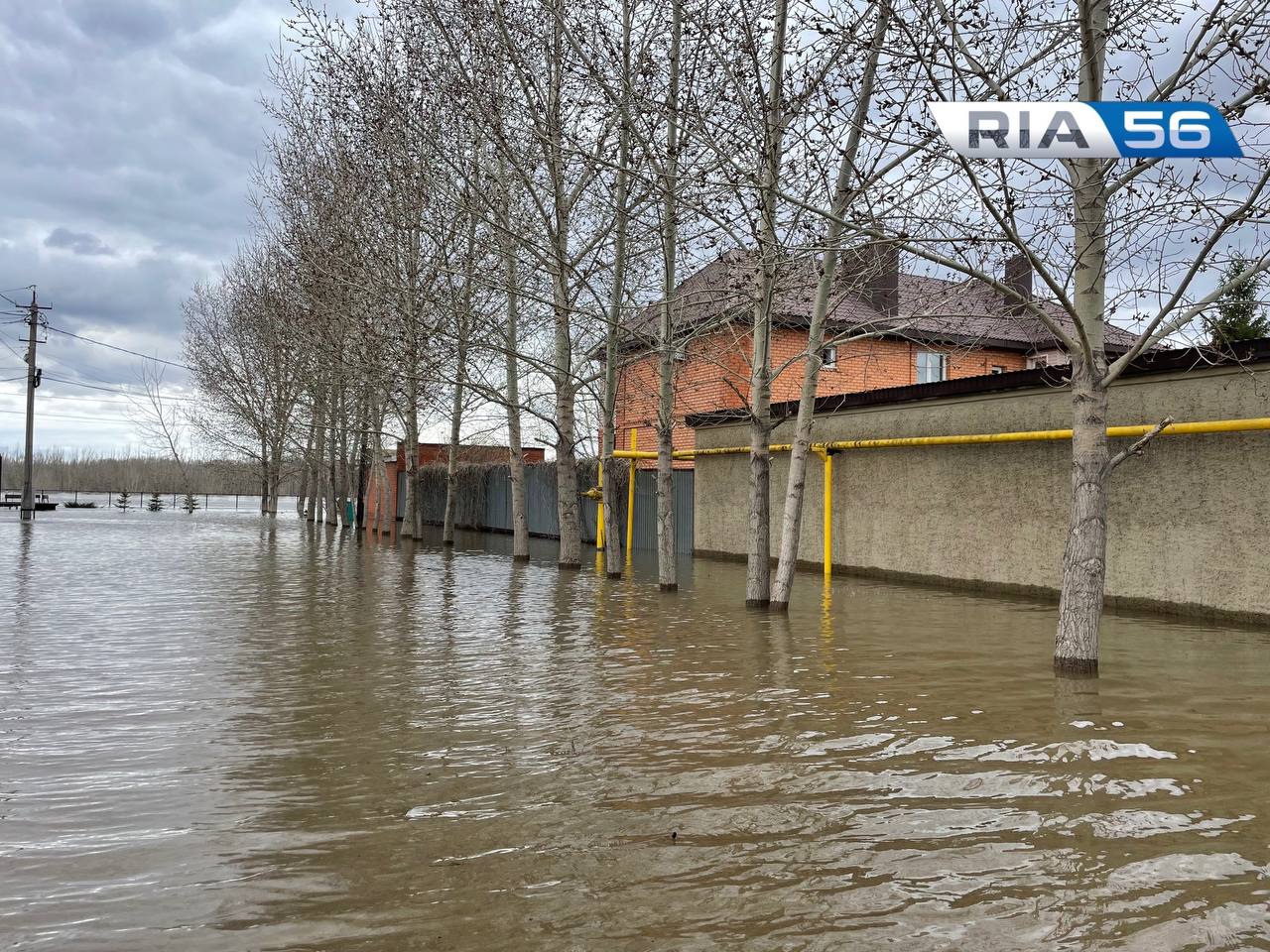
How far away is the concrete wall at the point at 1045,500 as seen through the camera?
10.3 m

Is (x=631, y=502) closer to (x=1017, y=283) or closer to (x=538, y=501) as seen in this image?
(x=538, y=501)

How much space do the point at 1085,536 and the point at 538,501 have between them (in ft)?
75.4

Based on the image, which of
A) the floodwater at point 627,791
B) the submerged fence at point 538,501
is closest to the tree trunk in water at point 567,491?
the submerged fence at point 538,501

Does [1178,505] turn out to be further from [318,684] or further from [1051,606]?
[318,684]

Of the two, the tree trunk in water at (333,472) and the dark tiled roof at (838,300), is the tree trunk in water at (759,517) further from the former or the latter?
the tree trunk in water at (333,472)

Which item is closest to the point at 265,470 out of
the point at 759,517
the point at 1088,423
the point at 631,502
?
the point at 631,502

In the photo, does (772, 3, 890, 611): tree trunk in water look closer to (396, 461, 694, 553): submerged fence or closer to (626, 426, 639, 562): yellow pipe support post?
(626, 426, 639, 562): yellow pipe support post

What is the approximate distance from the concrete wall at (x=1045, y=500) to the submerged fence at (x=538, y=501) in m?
4.27

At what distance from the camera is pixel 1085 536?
23.0 ft

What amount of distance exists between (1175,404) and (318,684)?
9233 mm

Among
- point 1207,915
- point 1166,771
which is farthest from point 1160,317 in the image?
point 1207,915

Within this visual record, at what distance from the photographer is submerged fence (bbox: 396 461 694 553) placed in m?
22.2

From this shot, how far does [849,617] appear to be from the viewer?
10617 millimetres

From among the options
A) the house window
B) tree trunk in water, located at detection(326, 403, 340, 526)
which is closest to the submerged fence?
tree trunk in water, located at detection(326, 403, 340, 526)
